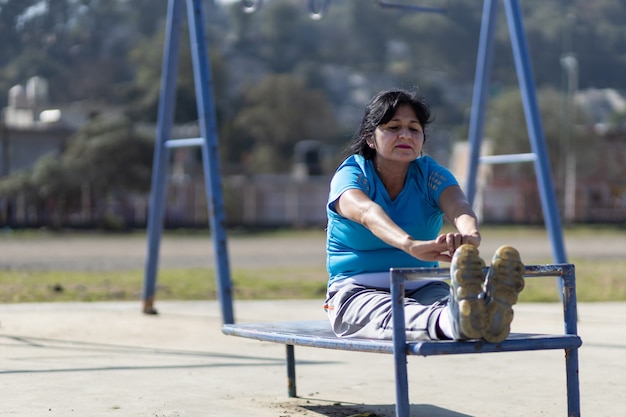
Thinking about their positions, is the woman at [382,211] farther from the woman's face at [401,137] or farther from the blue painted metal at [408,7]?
the blue painted metal at [408,7]

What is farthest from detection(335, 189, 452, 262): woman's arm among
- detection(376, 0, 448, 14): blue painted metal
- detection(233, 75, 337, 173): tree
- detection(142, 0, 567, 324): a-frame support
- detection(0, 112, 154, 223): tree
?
detection(233, 75, 337, 173): tree

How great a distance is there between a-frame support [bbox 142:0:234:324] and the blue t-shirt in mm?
4446

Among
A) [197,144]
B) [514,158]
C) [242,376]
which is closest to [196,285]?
[197,144]

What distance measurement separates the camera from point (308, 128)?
120312mm

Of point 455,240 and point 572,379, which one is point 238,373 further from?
point 455,240

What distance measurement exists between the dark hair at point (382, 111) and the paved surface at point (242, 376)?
124 centimetres

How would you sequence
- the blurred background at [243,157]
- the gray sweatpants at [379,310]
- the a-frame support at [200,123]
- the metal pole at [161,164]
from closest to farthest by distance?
the gray sweatpants at [379,310] < the a-frame support at [200,123] < the metal pole at [161,164] < the blurred background at [243,157]

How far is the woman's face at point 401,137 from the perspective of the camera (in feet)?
16.0

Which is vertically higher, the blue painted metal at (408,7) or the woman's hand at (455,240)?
the blue painted metal at (408,7)

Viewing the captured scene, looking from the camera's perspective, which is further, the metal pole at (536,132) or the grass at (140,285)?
the grass at (140,285)

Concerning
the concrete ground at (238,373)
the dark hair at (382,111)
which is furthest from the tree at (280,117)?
the dark hair at (382,111)

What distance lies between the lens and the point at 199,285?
15.8 metres

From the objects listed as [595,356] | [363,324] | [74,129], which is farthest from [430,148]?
[74,129]

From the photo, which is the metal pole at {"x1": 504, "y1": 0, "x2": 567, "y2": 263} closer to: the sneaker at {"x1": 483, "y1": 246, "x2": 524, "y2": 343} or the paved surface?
the paved surface
